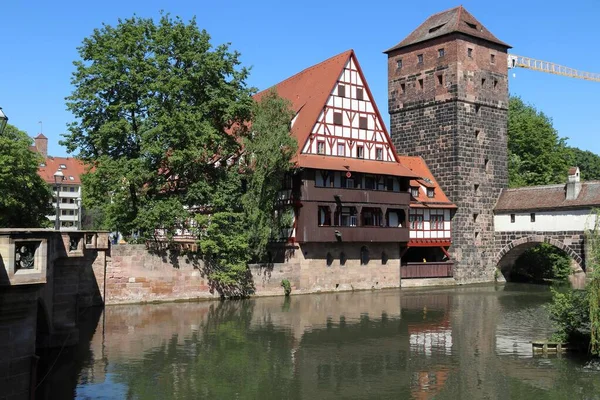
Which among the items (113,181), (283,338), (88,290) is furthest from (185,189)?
(283,338)

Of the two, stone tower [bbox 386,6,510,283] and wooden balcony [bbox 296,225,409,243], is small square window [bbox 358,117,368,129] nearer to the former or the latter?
wooden balcony [bbox 296,225,409,243]

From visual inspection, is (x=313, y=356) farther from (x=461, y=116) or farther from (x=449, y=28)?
(x=449, y=28)

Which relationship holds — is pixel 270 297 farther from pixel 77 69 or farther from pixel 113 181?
pixel 77 69

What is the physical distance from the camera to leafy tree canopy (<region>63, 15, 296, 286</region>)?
34.2 metres

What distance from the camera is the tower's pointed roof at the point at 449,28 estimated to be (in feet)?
161

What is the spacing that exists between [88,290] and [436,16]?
34554 mm

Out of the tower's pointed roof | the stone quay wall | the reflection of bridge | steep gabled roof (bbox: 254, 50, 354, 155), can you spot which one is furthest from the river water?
the tower's pointed roof

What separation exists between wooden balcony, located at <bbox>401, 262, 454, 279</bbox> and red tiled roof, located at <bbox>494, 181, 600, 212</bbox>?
647 centimetres

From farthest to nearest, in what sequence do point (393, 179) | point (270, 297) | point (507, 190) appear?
1. point (507, 190)
2. point (393, 179)
3. point (270, 297)

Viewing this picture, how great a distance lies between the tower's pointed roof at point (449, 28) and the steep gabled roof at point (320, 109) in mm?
Result: 10192

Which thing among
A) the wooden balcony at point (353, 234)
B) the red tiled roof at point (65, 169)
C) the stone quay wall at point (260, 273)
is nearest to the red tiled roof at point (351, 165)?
the wooden balcony at point (353, 234)

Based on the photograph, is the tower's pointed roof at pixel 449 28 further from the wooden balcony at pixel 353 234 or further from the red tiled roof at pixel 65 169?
the red tiled roof at pixel 65 169

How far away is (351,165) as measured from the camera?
40969mm

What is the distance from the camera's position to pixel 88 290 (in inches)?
1276
